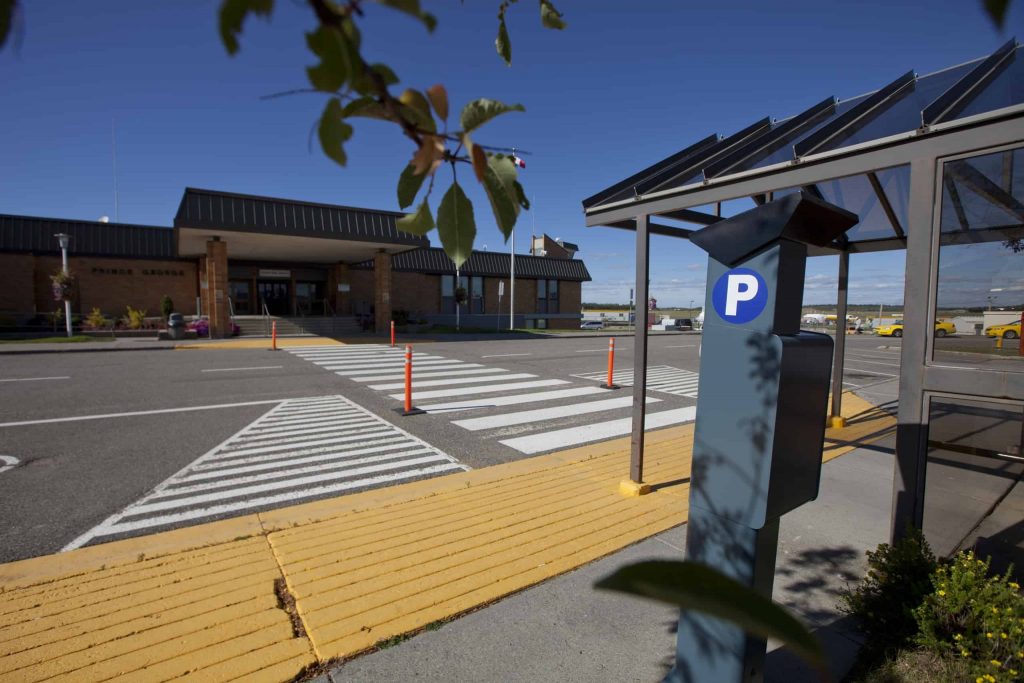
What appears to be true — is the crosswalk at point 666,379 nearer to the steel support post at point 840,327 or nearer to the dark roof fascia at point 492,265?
the steel support post at point 840,327

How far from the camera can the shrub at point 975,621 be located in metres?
1.99

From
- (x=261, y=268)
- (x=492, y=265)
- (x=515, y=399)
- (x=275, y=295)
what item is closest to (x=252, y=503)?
(x=515, y=399)

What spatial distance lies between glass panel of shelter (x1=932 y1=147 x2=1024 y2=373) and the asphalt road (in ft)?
13.3

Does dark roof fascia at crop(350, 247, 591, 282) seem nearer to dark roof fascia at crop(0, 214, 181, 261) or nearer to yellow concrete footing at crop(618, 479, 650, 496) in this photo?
dark roof fascia at crop(0, 214, 181, 261)

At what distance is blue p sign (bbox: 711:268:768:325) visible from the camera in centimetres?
195

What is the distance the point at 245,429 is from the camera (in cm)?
674

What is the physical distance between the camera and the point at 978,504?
4.21 m

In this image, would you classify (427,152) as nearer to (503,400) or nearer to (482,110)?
(482,110)

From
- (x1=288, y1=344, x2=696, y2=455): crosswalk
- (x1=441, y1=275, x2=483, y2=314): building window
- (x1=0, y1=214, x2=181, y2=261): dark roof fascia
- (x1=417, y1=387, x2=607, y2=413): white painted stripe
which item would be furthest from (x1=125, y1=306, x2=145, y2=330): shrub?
(x1=417, y1=387, x2=607, y2=413): white painted stripe

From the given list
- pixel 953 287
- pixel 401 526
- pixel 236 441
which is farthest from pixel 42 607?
pixel 953 287

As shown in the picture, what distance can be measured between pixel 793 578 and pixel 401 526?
109 inches

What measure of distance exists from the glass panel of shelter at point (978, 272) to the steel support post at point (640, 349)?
1.89 metres

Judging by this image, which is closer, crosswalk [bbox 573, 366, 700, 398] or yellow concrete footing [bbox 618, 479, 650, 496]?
yellow concrete footing [bbox 618, 479, 650, 496]

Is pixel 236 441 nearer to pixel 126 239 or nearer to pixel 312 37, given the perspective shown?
pixel 312 37
